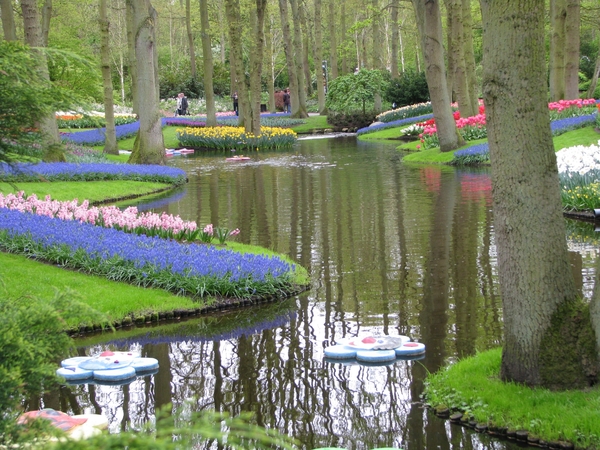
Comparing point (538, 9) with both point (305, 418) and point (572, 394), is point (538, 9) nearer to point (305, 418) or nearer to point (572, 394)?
point (572, 394)

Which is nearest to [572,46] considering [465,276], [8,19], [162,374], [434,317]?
[8,19]

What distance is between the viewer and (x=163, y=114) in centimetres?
5559

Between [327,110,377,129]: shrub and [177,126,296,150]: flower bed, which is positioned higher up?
[327,110,377,129]: shrub

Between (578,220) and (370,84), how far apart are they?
30361 mm

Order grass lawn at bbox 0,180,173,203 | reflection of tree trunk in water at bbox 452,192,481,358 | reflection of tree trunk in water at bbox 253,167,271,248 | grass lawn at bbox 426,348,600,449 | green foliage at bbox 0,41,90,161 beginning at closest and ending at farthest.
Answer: green foliage at bbox 0,41,90,161 → grass lawn at bbox 426,348,600,449 → reflection of tree trunk in water at bbox 452,192,481,358 → reflection of tree trunk in water at bbox 253,167,271,248 → grass lawn at bbox 0,180,173,203

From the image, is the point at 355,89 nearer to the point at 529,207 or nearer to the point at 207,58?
the point at 207,58

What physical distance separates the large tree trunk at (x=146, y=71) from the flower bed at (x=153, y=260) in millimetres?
11239

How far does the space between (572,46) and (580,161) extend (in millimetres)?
13853

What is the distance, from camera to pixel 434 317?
27.6 feet

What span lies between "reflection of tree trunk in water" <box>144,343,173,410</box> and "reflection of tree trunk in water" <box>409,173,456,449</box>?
1936mm

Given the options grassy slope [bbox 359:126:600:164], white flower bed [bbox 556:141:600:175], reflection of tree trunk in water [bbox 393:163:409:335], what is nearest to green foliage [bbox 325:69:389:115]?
grassy slope [bbox 359:126:600:164]

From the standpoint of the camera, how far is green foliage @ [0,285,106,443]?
9.79 ft

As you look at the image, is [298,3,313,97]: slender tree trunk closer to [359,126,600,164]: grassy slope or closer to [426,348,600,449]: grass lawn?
[359,126,600,164]: grassy slope

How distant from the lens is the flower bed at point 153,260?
930cm
